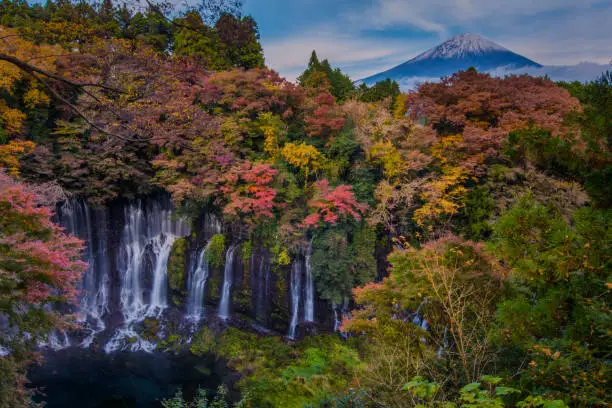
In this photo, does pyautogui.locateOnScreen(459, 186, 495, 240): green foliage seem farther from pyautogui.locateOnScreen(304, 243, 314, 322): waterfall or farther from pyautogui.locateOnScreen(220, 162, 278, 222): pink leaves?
pyautogui.locateOnScreen(220, 162, 278, 222): pink leaves

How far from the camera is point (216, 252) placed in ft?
47.9

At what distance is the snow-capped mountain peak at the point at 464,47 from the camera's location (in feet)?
83.6

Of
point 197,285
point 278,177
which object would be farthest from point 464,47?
point 197,285

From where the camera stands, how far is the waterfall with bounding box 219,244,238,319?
14.5 m

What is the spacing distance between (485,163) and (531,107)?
2.45 meters

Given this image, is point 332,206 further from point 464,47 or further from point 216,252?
point 464,47

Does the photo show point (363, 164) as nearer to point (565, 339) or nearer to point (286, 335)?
point (286, 335)

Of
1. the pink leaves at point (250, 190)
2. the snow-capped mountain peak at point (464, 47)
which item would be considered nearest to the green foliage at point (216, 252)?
the pink leaves at point (250, 190)

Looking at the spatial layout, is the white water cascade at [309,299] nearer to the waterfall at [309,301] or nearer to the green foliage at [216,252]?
the waterfall at [309,301]

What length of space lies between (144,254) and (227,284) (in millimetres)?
4401

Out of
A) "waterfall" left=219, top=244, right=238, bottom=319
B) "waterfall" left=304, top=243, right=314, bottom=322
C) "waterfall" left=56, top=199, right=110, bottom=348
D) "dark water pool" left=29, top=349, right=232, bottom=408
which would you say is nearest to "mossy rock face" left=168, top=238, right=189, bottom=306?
"waterfall" left=219, top=244, right=238, bottom=319

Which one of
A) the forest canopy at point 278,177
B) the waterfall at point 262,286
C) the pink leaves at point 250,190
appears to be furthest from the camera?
the waterfall at point 262,286

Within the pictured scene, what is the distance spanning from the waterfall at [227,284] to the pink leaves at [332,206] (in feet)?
13.0

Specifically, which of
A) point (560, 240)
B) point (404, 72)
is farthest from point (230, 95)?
point (404, 72)
